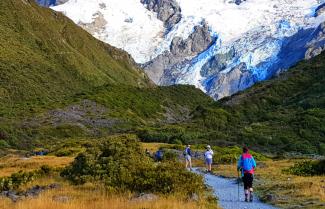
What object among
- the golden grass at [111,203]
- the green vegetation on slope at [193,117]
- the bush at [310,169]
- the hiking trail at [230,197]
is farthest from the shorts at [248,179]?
the green vegetation on slope at [193,117]

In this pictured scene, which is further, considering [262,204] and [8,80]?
[8,80]

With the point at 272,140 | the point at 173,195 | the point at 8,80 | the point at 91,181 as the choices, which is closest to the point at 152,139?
the point at 272,140

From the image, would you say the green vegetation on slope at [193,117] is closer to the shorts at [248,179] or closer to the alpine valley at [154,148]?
the alpine valley at [154,148]

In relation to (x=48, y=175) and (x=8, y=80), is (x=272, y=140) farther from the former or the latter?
(x=8, y=80)

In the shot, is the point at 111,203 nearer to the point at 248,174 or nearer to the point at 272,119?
the point at 248,174

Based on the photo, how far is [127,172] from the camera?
74.6 feet

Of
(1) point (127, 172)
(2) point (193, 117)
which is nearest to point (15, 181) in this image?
(1) point (127, 172)

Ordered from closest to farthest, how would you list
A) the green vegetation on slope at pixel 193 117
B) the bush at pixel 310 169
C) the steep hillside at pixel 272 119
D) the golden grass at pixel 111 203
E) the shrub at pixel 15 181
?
the golden grass at pixel 111 203 → the shrub at pixel 15 181 → the bush at pixel 310 169 → the steep hillside at pixel 272 119 → the green vegetation on slope at pixel 193 117

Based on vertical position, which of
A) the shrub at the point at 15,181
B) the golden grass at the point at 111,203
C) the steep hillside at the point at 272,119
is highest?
the steep hillside at the point at 272,119

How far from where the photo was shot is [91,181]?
26.0 metres

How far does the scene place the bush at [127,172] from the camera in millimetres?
20438

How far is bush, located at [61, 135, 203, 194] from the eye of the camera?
20438 mm

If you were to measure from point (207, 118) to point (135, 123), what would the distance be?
3786 cm

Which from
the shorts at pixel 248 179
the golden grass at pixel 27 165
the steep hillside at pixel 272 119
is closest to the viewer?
the shorts at pixel 248 179
